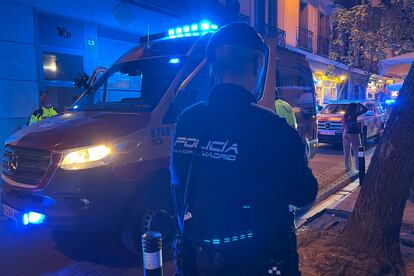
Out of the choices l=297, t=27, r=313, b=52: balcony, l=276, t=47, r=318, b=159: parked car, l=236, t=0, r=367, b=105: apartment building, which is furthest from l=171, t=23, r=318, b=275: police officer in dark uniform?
l=297, t=27, r=313, b=52: balcony

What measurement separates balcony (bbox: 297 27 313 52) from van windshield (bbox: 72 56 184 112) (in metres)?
17.8

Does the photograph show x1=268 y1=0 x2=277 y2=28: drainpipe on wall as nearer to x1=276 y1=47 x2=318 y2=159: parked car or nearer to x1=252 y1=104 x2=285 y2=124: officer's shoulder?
x1=276 y1=47 x2=318 y2=159: parked car

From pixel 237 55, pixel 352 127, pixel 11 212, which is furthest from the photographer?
pixel 352 127

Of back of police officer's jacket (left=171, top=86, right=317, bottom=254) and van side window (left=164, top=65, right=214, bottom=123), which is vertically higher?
van side window (left=164, top=65, right=214, bottom=123)

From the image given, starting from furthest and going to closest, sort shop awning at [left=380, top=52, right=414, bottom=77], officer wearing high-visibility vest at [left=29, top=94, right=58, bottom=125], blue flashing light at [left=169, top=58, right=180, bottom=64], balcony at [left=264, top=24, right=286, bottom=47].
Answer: balcony at [left=264, top=24, right=286, bottom=47] → shop awning at [left=380, top=52, right=414, bottom=77] → officer wearing high-visibility vest at [left=29, top=94, right=58, bottom=125] → blue flashing light at [left=169, top=58, right=180, bottom=64]

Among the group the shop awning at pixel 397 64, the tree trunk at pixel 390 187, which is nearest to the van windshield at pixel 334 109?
the shop awning at pixel 397 64

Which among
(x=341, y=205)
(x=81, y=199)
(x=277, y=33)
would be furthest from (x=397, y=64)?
(x=277, y=33)

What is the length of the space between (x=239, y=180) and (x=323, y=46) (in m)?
25.3

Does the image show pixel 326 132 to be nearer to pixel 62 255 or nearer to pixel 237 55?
pixel 62 255

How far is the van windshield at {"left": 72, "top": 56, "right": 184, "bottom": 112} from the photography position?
442cm

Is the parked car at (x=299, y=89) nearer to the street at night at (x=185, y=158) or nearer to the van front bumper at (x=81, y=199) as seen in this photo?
the street at night at (x=185, y=158)

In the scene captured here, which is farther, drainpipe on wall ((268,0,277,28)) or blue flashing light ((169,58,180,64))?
drainpipe on wall ((268,0,277,28))

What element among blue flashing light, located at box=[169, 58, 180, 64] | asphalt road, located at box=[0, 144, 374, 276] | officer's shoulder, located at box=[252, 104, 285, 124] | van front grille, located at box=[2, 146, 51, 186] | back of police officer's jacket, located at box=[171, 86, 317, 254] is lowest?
asphalt road, located at box=[0, 144, 374, 276]

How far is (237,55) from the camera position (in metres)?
1.81
